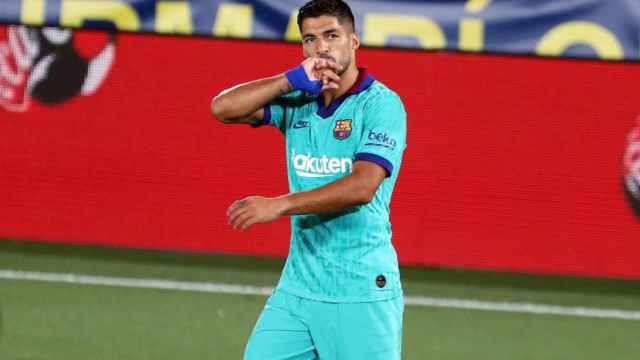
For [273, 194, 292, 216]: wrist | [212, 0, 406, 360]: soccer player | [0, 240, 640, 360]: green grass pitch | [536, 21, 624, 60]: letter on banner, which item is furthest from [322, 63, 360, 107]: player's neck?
[536, 21, 624, 60]: letter on banner

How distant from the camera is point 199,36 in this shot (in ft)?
31.4

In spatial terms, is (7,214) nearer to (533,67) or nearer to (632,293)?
(533,67)

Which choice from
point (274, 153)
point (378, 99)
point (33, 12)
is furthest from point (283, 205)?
point (33, 12)

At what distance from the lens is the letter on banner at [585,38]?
899cm

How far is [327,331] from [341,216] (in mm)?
413

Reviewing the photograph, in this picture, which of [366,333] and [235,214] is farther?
[366,333]

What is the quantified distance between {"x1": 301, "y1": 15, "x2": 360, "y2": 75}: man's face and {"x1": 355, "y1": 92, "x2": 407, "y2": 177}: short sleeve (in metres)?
0.19

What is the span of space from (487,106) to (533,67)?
45cm

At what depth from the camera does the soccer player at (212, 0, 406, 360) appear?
426 cm

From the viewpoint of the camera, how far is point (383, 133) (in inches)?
166

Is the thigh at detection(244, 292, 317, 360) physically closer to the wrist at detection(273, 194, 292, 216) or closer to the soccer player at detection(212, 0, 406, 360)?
the soccer player at detection(212, 0, 406, 360)

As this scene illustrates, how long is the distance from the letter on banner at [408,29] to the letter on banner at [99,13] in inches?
71.9

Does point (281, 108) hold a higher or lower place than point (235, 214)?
higher

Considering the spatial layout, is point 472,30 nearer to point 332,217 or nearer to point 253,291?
point 253,291
